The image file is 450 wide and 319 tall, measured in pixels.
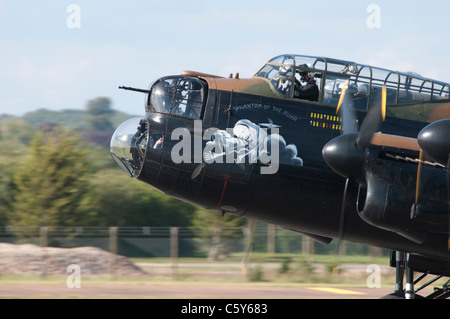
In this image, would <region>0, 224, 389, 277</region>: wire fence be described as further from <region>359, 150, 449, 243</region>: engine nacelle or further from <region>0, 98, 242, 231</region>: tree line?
<region>0, 98, 242, 231</region>: tree line

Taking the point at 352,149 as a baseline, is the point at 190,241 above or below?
below

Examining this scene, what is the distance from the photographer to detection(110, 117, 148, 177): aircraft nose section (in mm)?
14219

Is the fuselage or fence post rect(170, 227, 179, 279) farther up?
the fuselage

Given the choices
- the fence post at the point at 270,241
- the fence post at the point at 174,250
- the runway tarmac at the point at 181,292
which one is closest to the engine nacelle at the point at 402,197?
the runway tarmac at the point at 181,292

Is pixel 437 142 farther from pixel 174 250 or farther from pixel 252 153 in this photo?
pixel 174 250

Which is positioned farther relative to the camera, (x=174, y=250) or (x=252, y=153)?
(x=174, y=250)

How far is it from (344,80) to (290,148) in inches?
80.5

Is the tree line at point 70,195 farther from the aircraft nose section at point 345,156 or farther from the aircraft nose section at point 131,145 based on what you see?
the aircraft nose section at point 345,156

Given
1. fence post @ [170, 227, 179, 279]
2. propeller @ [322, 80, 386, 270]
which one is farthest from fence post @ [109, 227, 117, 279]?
propeller @ [322, 80, 386, 270]

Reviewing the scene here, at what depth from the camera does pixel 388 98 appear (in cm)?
1492

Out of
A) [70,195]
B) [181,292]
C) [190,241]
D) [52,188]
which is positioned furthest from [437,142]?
[52,188]

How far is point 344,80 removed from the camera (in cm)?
1476

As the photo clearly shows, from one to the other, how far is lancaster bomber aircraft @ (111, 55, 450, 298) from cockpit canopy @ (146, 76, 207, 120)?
23 millimetres

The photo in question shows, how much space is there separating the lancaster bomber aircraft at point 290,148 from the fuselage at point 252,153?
0.02 metres
